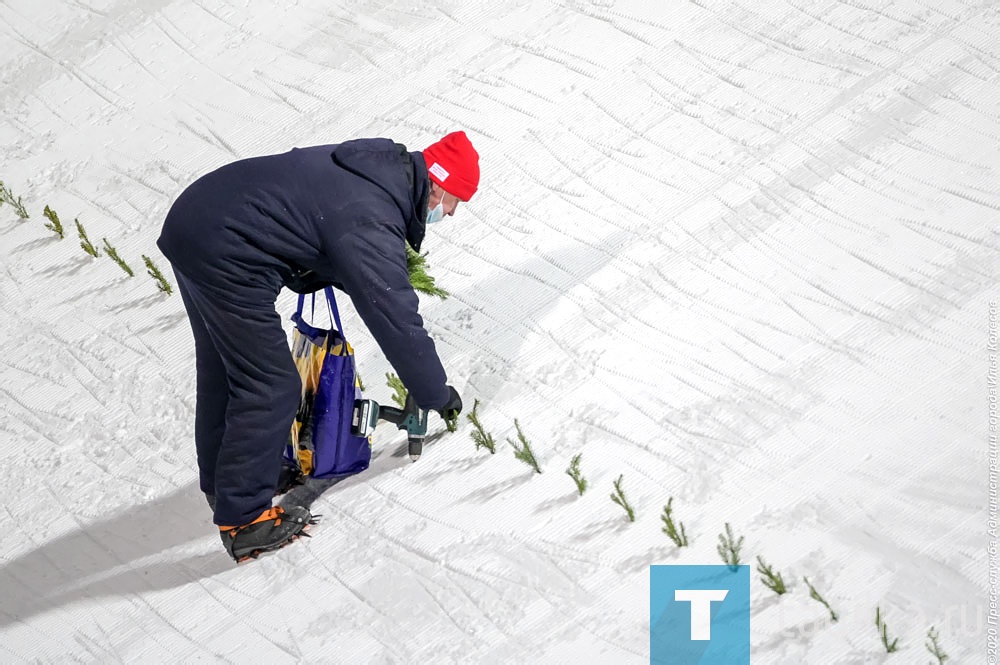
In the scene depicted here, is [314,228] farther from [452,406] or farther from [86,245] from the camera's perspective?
[86,245]

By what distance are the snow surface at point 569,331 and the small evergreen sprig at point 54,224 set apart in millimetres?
117

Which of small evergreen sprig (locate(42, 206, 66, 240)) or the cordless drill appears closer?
the cordless drill

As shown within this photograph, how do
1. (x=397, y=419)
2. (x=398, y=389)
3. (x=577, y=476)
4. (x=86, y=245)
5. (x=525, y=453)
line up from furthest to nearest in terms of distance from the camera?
1. (x=86, y=245)
2. (x=398, y=389)
3. (x=397, y=419)
4. (x=525, y=453)
5. (x=577, y=476)

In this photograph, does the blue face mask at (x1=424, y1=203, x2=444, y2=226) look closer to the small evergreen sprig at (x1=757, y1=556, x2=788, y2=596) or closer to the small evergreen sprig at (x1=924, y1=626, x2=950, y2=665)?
the small evergreen sprig at (x1=757, y1=556, x2=788, y2=596)

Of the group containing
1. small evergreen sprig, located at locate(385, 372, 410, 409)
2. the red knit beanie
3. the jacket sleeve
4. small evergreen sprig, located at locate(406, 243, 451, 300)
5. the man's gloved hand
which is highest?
the red knit beanie

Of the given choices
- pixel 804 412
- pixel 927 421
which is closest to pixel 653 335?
pixel 804 412

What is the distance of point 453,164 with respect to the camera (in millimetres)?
4195

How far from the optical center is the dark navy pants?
4.11 metres

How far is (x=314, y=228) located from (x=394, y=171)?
34 centimetres

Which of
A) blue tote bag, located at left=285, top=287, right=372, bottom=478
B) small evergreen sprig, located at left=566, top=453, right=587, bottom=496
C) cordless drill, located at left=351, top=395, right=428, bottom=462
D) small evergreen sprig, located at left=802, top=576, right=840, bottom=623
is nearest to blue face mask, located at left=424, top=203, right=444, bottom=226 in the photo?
blue tote bag, located at left=285, top=287, right=372, bottom=478

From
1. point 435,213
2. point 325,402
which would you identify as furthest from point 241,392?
point 435,213

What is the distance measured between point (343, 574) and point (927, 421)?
2.21 m

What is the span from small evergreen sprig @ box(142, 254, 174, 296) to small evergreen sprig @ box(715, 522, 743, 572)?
294 centimetres

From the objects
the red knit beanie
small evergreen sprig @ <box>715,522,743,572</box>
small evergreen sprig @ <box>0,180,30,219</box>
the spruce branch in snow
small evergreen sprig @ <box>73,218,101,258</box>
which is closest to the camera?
small evergreen sprig @ <box>715,522,743,572</box>
